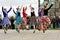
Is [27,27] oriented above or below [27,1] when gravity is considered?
below

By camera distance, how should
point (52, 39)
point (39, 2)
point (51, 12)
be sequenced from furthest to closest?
point (51, 12)
point (39, 2)
point (52, 39)

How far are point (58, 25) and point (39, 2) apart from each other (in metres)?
3.10

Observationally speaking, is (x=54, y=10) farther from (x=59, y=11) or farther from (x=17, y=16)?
(x=17, y=16)

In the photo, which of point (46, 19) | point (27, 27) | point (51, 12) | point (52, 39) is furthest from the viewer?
point (51, 12)

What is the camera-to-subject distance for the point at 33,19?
55.4 ft

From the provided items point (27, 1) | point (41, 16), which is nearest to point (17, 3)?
point (27, 1)

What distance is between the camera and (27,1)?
24328 mm

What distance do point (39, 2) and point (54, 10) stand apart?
2.92m

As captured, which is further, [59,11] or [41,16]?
[59,11]

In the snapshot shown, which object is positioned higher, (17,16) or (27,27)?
(17,16)

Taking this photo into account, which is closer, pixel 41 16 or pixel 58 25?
pixel 41 16

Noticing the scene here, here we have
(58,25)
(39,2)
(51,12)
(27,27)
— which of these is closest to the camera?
(27,27)

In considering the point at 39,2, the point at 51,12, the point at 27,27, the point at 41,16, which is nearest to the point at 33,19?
the point at 41,16

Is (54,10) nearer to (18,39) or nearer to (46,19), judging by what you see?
(46,19)
